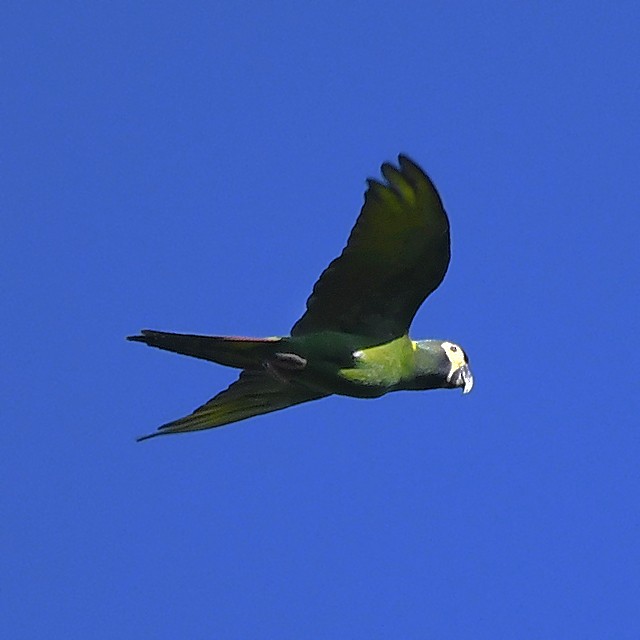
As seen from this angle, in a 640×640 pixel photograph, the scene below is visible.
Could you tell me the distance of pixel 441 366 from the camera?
9930mm

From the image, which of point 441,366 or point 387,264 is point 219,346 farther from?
point 441,366

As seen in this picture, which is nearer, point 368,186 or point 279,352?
point 368,186

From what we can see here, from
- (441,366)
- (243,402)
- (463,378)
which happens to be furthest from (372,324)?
(243,402)

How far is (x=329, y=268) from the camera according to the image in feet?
30.5

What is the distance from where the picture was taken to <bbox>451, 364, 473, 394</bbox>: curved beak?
32.9ft

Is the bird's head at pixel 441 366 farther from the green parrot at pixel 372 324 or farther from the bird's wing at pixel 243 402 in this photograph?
the bird's wing at pixel 243 402

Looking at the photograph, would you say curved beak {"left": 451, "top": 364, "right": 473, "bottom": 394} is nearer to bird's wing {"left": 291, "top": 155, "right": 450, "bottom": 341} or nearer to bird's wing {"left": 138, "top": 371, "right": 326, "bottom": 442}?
bird's wing {"left": 291, "top": 155, "right": 450, "bottom": 341}

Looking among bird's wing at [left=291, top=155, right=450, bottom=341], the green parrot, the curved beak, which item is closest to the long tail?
the green parrot

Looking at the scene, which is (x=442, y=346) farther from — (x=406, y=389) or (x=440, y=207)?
(x=440, y=207)

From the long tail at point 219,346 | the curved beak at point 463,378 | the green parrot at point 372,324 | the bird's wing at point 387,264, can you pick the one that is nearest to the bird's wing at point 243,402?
the green parrot at point 372,324

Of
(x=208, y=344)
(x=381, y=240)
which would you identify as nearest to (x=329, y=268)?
(x=381, y=240)

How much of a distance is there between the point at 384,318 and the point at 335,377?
1.94 ft

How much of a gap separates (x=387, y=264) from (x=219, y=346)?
4.57 feet

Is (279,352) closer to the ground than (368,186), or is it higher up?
closer to the ground
